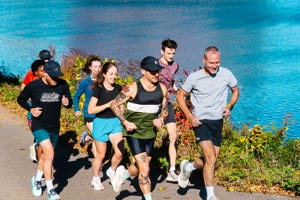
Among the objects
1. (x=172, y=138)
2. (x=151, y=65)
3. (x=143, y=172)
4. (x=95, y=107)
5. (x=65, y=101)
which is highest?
(x=151, y=65)

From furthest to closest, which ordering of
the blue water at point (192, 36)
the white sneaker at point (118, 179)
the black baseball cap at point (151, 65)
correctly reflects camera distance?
the blue water at point (192, 36)
the white sneaker at point (118, 179)
the black baseball cap at point (151, 65)

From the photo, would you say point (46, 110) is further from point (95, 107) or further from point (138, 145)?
point (138, 145)

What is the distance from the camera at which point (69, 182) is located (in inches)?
355

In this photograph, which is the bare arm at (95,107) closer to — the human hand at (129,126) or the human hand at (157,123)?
the human hand at (129,126)

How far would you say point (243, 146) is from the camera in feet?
33.9

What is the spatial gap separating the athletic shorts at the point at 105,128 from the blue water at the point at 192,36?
5.09 meters

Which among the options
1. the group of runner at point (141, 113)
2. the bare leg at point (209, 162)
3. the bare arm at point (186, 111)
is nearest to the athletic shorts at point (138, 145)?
the group of runner at point (141, 113)

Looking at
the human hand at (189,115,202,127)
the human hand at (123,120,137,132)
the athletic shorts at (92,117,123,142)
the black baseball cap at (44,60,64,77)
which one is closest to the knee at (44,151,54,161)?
the athletic shorts at (92,117,123,142)

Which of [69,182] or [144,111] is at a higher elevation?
[144,111]

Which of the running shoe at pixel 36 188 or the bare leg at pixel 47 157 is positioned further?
the running shoe at pixel 36 188

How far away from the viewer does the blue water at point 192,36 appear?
21266 mm

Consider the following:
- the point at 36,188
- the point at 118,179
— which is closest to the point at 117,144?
the point at 118,179

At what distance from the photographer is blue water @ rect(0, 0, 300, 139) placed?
837 inches

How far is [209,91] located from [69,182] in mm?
2895
